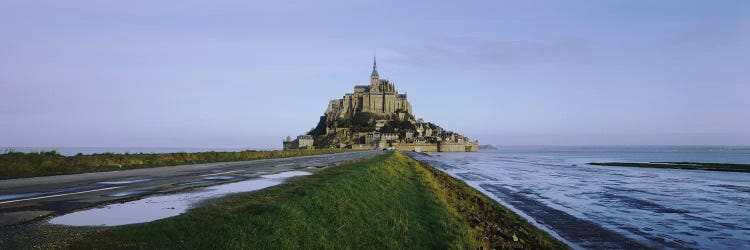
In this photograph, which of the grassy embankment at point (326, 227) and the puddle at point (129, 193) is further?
the puddle at point (129, 193)

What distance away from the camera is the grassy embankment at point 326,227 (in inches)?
322

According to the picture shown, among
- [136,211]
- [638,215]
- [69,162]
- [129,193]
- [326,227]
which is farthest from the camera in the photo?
[69,162]

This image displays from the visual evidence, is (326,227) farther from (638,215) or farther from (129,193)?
(638,215)

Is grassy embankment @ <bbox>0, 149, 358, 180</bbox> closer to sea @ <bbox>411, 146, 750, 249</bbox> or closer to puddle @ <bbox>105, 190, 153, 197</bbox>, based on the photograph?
puddle @ <bbox>105, 190, 153, 197</bbox>

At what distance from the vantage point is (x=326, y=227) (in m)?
10.8

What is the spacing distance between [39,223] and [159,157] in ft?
104

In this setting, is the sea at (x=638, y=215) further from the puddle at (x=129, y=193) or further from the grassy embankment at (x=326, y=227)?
the puddle at (x=129, y=193)

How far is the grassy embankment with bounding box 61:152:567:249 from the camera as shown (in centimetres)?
819

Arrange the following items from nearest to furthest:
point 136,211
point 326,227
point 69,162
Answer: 1. point 326,227
2. point 136,211
3. point 69,162

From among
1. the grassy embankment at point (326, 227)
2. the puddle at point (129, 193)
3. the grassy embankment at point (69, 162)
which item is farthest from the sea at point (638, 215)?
the grassy embankment at point (69, 162)

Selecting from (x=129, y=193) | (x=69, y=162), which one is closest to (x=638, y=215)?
(x=129, y=193)

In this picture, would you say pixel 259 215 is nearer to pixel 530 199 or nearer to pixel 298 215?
pixel 298 215

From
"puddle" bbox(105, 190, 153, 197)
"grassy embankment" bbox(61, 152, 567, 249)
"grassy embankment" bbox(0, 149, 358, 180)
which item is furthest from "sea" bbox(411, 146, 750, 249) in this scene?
"grassy embankment" bbox(0, 149, 358, 180)

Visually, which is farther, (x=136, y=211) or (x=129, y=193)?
(x=129, y=193)
